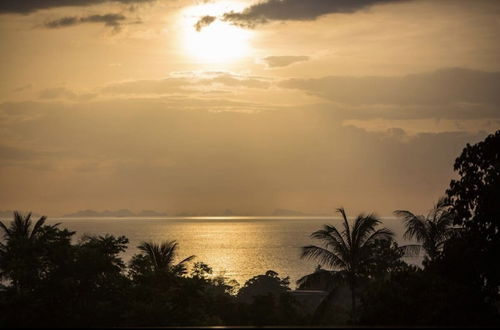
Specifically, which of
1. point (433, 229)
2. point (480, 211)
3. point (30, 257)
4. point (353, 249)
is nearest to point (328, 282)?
point (353, 249)

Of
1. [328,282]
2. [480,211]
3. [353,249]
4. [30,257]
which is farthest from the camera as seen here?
[353,249]

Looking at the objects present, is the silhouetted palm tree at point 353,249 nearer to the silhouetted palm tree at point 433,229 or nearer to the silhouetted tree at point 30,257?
the silhouetted palm tree at point 433,229

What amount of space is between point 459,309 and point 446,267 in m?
3.66

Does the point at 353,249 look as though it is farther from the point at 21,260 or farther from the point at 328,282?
the point at 21,260

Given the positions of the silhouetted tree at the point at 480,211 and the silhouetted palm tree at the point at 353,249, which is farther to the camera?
the silhouetted palm tree at the point at 353,249

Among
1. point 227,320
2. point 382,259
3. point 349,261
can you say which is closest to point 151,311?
point 227,320

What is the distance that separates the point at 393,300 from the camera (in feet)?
94.4

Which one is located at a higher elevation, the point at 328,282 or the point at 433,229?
the point at 433,229

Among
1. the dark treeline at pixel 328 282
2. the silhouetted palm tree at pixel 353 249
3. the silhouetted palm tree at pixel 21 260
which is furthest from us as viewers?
the silhouetted palm tree at pixel 353 249

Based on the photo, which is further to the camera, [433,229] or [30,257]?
[433,229]

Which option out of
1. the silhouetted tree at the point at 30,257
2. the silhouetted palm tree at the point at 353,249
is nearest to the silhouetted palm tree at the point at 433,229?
the silhouetted palm tree at the point at 353,249

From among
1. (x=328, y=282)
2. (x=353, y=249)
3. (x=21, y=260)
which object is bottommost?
(x=328, y=282)

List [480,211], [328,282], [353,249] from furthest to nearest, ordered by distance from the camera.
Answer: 1. [353,249]
2. [328,282]
3. [480,211]

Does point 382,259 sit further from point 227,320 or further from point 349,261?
point 227,320
